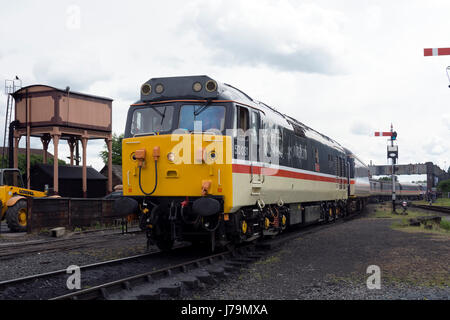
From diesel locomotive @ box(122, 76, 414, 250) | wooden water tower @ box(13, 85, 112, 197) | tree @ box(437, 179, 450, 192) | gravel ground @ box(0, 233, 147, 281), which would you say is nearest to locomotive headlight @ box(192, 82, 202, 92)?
diesel locomotive @ box(122, 76, 414, 250)

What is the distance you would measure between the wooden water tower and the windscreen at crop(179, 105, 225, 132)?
1744 centimetres

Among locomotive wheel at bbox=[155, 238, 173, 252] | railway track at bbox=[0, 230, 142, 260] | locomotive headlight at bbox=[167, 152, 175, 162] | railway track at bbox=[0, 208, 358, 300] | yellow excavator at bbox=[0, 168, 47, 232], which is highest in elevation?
locomotive headlight at bbox=[167, 152, 175, 162]

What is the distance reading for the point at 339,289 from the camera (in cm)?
740

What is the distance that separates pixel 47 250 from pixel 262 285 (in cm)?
713

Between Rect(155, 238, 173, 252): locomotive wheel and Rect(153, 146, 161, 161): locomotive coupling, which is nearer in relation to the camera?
Rect(153, 146, 161, 161): locomotive coupling

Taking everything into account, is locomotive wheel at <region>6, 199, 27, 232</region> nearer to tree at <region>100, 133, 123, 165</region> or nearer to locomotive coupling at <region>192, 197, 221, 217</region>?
locomotive coupling at <region>192, 197, 221, 217</region>

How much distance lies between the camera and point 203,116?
9.94 metres

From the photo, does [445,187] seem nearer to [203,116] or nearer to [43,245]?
[43,245]

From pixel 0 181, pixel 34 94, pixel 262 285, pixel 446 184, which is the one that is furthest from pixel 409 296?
pixel 446 184

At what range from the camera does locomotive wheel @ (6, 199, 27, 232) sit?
16.9m

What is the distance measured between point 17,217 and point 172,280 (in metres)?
11.4

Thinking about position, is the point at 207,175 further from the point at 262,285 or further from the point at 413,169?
the point at 413,169

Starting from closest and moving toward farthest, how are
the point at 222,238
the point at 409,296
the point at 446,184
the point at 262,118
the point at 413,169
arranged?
the point at 409,296 → the point at 222,238 → the point at 262,118 → the point at 446,184 → the point at 413,169

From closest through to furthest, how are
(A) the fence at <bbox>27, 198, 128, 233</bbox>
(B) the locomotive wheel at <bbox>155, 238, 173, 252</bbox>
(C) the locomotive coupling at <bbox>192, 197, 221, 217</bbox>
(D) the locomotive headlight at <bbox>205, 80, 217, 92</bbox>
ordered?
(C) the locomotive coupling at <bbox>192, 197, 221, 217</bbox> → (D) the locomotive headlight at <bbox>205, 80, 217, 92</bbox> → (B) the locomotive wheel at <bbox>155, 238, 173, 252</bbox> → (A) the fence at <bbox>27, 198, 128, 233</bbox>
